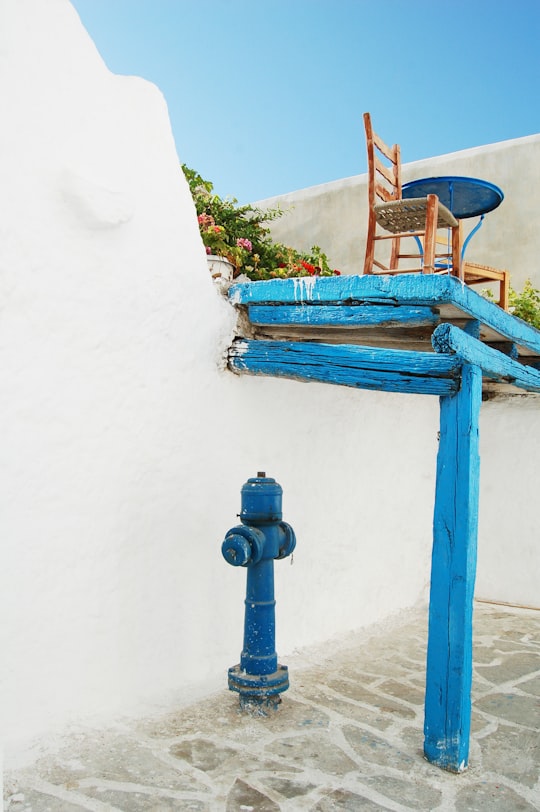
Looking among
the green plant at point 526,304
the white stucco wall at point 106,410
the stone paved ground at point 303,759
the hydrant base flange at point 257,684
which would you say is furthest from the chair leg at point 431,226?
the green plant at point 526,304

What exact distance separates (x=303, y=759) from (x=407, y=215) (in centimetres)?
335

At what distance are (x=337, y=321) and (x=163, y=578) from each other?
1.66m

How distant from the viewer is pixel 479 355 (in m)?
3.66

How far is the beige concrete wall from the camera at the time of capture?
8.06m

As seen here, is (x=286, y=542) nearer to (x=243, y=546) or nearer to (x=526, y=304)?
(x=243, y=546)

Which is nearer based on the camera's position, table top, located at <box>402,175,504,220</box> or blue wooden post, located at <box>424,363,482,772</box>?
blue wooden post, located at <box>424,363,482,772</box>

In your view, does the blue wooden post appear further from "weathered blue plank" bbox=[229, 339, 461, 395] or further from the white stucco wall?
the white stucco wall

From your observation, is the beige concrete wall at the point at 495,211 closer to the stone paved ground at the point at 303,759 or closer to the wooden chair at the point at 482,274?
the wooden chair at the point at 482,274

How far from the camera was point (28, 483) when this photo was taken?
328 centimetres

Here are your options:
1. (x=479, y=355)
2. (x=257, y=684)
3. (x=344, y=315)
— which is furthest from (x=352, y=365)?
(x=257, y=684)

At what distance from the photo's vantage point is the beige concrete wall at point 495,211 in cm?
806

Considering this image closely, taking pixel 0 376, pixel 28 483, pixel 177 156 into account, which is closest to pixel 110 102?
pixel 177 156

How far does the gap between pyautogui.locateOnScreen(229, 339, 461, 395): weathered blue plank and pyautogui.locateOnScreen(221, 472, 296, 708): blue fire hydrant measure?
0.64 m

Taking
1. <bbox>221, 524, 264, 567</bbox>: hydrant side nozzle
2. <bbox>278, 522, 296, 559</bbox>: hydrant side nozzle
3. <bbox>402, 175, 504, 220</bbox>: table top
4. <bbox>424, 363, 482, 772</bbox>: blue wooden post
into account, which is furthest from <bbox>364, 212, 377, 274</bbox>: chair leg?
<bbox>221, 524, 264, 567</bbox>: hydrant side nozzle
